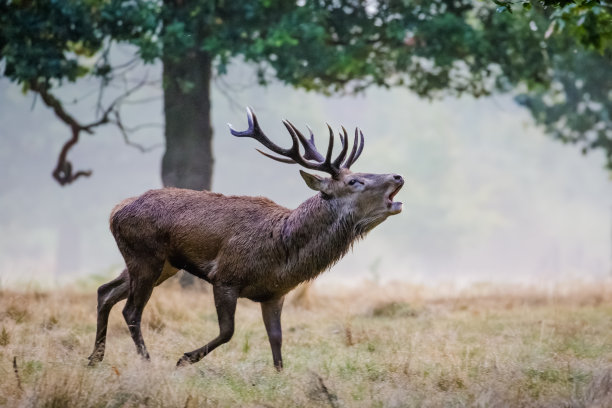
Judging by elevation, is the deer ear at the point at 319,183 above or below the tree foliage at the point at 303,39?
below

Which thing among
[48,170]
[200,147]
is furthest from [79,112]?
[200,147]

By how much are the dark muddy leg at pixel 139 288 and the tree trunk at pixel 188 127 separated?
232 inches

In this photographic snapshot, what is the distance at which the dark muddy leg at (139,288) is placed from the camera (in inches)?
272

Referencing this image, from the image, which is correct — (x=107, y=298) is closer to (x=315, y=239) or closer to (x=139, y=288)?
(x=139, y=288)

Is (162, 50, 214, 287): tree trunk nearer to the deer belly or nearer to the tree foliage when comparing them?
the tree foliage

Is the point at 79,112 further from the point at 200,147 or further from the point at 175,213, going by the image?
the point at 175,213

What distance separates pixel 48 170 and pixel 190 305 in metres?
35.5

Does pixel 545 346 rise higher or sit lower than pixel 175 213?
lower

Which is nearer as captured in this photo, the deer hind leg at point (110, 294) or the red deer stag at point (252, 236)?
the red deer stag at point (252, 236)

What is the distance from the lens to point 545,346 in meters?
7.78

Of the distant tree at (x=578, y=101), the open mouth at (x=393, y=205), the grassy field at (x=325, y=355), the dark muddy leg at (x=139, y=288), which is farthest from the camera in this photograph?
the distant tree at (x=578, y=101)

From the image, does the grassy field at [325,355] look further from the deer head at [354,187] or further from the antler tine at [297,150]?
the antler tine at [297,150]

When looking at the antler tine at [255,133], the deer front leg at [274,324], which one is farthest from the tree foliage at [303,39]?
the deer front leg at [274,324]

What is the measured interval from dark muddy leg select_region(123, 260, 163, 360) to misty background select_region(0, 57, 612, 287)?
95.3ft
